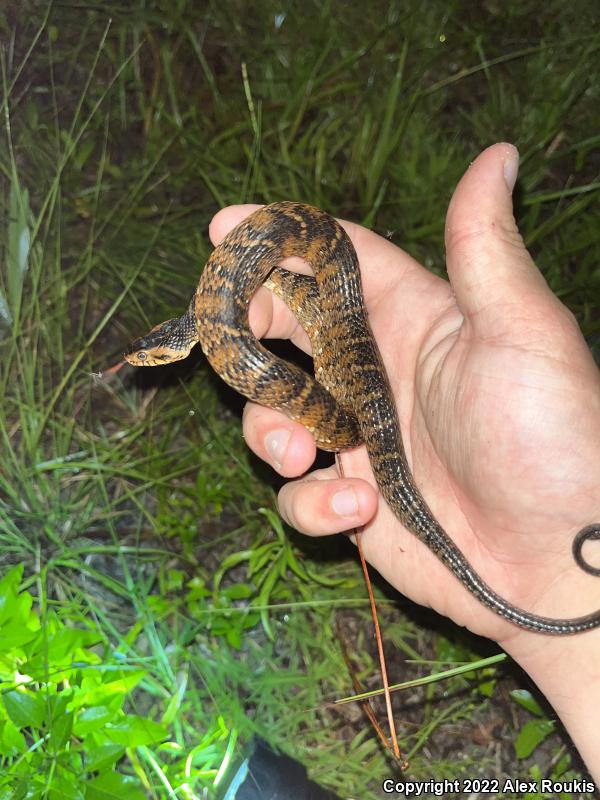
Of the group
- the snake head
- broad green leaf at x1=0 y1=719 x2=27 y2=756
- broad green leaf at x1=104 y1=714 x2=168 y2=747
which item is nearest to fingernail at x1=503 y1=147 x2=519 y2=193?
the snake head

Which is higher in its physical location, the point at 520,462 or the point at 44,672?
the point at 520,462

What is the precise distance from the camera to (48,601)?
10.7 feet

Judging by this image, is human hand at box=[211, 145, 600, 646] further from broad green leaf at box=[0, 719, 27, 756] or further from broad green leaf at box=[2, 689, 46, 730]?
broad green leaf at box=[0, 719, 27, 756]

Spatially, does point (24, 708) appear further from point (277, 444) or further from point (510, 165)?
point (510, 165)

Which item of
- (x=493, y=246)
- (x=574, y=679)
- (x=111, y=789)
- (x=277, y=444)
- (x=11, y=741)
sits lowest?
(x=111, y=789)

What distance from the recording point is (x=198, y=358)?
4.02m

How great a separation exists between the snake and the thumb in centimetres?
62

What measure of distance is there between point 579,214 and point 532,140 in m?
0.56

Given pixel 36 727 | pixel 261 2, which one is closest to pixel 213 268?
pixel 36 727

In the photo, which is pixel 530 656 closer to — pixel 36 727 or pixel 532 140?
pixel 36 727

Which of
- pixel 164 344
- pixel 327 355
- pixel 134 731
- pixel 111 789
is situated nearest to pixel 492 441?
pixel 327 355

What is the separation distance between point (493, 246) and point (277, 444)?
1.14 m

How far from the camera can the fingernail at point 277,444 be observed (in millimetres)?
2939

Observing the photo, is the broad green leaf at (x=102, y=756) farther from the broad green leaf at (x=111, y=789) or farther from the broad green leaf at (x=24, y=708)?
the broad green leaf at (x=24, y=708)
